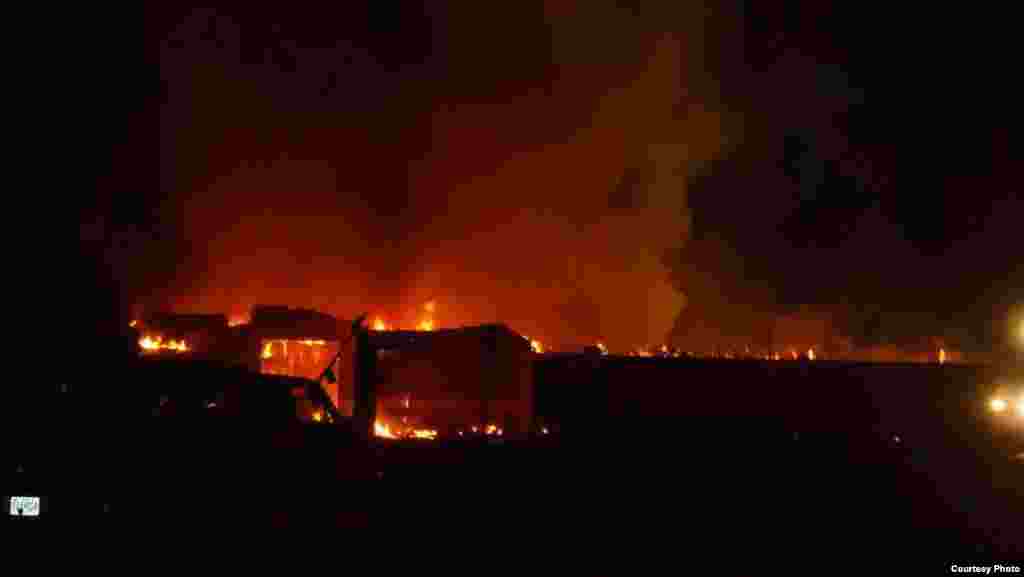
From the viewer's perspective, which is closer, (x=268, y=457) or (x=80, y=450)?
(x=80, y=450)

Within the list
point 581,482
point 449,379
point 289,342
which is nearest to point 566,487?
point 581,482

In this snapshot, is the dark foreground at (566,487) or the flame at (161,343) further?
the flame at (161,343)

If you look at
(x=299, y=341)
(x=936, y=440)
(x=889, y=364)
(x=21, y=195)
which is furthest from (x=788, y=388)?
(x=21, y=195)

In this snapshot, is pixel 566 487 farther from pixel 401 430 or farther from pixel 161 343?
A: pixel 161 343

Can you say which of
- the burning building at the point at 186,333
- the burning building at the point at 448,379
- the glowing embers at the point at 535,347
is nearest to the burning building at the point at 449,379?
the burning building at the point at 448,379

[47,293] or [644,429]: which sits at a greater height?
[47,293]

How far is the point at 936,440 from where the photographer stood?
1473cm

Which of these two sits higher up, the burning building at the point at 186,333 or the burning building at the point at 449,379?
the burning building at the point at 186,333

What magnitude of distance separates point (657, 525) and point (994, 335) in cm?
2386

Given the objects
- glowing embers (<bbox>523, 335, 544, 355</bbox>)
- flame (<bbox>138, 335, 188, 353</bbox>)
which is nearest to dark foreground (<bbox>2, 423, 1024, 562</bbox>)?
glowing embers (<bbox>523, 335, 544, 355</bbox>)

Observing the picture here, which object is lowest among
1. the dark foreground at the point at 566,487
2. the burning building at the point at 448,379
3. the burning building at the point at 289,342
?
the dark foreground at the point at 566,487

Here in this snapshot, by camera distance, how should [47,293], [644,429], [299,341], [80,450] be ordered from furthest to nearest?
[299,341], [644,429], [47,293], [80,450]

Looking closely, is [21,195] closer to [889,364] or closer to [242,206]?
[242,206]

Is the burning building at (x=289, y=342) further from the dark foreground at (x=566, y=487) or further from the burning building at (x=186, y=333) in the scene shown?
the dark foreground at (x=566, y=487)
